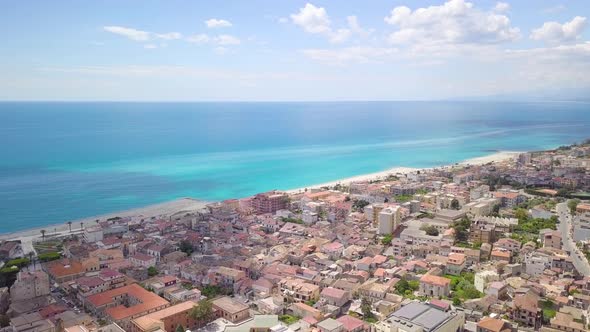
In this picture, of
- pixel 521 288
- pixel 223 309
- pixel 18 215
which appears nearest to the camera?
pixel 223 309

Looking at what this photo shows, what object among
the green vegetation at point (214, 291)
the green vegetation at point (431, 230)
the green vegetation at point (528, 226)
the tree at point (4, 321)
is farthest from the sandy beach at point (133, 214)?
the green vegetation at point (528, 226)

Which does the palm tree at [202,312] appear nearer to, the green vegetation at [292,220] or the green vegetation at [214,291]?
the green vegetation at [214,291]

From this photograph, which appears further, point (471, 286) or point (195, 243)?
point (195, 243)

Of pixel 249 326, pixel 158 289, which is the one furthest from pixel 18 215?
pixel 249 326

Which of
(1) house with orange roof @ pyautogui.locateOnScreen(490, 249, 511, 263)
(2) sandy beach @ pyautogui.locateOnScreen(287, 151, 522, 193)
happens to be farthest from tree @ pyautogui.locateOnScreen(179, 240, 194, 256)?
(2) sandy beach @ pyautogui.locateOnScreen(287, 151, 522, 193)

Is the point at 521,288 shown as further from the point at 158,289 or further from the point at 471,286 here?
the point at 158,289

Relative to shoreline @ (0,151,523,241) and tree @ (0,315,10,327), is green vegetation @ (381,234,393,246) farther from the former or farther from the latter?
tree @ (0,315,10,327)
